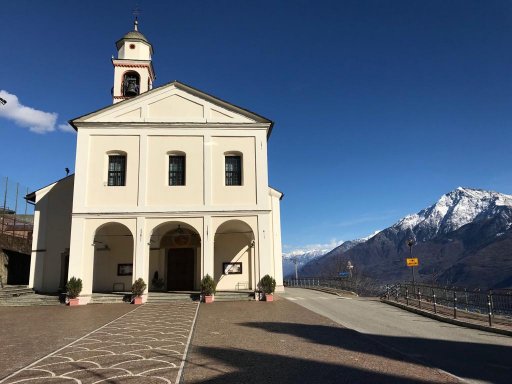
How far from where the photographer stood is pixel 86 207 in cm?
2144

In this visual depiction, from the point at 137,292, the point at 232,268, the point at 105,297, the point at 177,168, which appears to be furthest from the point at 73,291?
the point at 232,268

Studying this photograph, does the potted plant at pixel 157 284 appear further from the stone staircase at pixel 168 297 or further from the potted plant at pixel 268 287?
the potted plant at pixel 268 287

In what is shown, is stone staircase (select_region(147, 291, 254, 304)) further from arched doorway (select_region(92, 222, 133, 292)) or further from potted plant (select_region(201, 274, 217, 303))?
arched doorway (select_region(92, 222, 133, 292))

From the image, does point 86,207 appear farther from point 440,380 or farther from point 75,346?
point 440,380

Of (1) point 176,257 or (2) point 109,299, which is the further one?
(1) point 176,257

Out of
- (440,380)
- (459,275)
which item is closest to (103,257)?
(440,380)

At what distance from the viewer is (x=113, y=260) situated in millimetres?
24266

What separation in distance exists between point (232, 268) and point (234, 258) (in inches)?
24.7

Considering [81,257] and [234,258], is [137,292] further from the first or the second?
[234,258]

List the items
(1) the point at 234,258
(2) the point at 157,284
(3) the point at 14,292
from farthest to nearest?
(1) the point at 234,258
(2) the point at 157,284
(3) the point at 14,292

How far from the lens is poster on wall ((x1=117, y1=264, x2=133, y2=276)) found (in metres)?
24.1

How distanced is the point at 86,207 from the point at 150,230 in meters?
3.66

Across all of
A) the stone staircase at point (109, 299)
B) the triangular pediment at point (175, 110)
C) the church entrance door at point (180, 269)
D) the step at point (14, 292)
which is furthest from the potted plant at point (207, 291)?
the step at point (14, 292)

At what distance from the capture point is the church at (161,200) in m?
21.4
